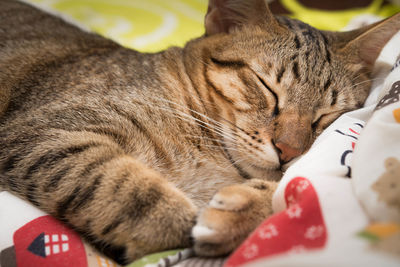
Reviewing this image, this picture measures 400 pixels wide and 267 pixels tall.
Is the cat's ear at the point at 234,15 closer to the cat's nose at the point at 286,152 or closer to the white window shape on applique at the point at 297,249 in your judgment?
the cat's nose at the point at 286,152

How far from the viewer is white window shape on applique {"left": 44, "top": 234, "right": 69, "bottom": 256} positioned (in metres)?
0.79

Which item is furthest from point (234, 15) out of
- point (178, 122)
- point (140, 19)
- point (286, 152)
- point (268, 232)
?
point (140, 19)

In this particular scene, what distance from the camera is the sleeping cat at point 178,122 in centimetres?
81

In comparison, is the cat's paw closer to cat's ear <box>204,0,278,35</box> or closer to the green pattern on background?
cat's ear <box>204,0,278,35</box>

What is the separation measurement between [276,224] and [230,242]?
172mm

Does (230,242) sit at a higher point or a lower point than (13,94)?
lower

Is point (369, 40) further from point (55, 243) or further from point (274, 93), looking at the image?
point (55, 243)

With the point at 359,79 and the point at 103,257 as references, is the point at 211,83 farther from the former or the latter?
the point at 103,257

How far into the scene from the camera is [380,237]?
49cm

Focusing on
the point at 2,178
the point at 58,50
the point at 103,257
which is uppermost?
the point at 58,50

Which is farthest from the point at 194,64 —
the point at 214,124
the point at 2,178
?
the point at 2,178

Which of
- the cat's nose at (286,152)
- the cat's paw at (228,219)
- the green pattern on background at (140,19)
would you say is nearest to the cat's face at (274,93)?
the cat's nose at (286,152)

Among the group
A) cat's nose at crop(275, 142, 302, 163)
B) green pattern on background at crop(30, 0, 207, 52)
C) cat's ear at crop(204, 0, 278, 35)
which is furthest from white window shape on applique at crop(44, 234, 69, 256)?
green pattern on background at crop(30, 0, 207, 52)

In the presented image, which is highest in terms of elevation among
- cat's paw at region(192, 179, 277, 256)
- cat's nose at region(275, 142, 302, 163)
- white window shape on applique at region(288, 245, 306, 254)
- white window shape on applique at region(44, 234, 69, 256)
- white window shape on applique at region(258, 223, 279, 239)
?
white window shape on applique at region(288, 245, 306, 254)
